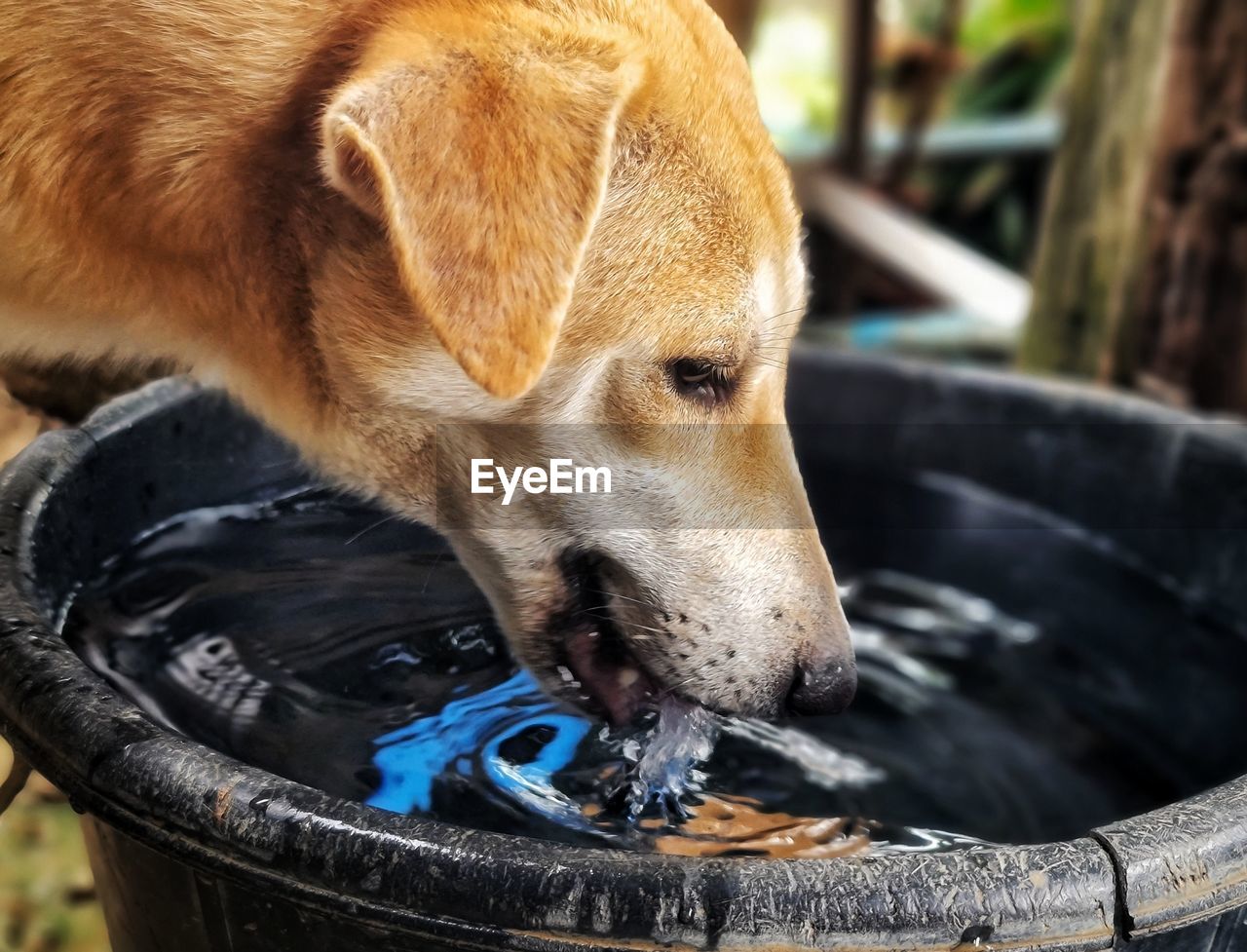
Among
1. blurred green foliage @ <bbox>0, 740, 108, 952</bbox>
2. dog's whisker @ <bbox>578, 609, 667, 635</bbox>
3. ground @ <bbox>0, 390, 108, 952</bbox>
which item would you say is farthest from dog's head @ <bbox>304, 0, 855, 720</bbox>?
blurred green foliage @ <bbox>0, 740, 108, 952</bbox>

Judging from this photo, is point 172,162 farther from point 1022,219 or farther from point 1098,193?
point 1022,219

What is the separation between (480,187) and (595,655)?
74 centimetres

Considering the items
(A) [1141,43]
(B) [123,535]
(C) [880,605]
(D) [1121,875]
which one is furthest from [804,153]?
(D) [1121,875]

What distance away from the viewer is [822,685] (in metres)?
1.80

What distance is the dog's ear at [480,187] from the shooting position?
142 cm

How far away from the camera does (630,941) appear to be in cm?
117

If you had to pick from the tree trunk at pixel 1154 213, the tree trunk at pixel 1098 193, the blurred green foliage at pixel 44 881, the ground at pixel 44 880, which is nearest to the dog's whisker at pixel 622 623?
the ground at pixel 44 880

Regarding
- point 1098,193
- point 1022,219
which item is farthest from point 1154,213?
point 1022,219

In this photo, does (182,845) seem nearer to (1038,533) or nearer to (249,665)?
(249,665)

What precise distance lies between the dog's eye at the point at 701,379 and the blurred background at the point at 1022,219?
33.2 inches

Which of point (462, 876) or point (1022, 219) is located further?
point (1022, 219)

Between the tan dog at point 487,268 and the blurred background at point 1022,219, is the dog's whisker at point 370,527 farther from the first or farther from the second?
the blurred background at point 1022,219

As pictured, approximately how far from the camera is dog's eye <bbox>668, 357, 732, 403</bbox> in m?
1.74

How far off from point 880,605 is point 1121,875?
5.83 ft
